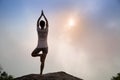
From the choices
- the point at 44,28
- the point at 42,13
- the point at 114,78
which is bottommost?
the point at 114,78

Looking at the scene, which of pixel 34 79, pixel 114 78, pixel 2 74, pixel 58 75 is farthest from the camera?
pixel 114 78

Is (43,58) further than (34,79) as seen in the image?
Yes

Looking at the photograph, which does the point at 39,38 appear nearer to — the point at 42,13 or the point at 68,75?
the point at 42,13

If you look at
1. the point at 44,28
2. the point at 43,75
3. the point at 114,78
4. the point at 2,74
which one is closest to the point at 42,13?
the point at 44,28

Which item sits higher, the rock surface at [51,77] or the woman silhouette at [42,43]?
the woman silhouette at [42,43]

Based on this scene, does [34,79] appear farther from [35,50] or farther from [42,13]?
[42,13]

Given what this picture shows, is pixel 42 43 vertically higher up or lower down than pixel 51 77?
higher up

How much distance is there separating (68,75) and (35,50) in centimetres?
211

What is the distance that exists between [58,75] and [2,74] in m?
21.0

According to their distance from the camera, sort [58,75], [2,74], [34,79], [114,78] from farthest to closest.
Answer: [114,78], [2,74], [58,75], [34,79]

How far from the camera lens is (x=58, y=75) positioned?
13164mm

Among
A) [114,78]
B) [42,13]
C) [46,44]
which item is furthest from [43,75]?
[114,78]

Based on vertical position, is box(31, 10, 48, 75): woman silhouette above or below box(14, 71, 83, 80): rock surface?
above

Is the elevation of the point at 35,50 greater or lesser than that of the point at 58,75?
greater
